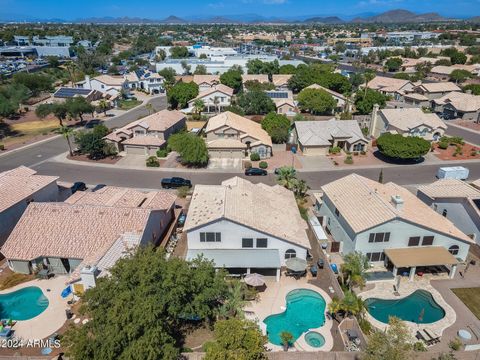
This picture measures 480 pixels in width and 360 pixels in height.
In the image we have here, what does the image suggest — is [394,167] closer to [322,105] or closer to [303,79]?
[322,105]

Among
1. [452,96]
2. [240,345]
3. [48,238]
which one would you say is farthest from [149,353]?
[452,96]

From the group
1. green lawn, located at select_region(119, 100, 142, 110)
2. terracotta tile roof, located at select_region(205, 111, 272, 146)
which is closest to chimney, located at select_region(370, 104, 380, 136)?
terracotta tile roof, located at select_region(205, 111, 272, 146)

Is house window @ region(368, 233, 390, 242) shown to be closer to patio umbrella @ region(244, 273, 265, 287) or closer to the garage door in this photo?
patio umbrella @ region(244, 273, 265, 287)

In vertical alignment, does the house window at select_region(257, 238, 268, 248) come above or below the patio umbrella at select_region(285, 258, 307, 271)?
above

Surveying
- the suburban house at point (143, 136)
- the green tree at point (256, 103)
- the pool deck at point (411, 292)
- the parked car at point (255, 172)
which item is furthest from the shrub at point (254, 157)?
the pool deck at point (411, 292)

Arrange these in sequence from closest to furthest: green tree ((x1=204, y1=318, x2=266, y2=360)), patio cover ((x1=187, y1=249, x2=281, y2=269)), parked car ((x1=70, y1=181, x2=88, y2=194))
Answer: green tree ((x1=204, y1=318, x2=266, y2=360)) → patio cover ((x1=187, y1=249, x2=281, y2=269)) → parked car ((x1=70, y1=181, x2=88, y2=194))

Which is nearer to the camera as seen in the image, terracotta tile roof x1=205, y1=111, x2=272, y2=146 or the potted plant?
the potted plant

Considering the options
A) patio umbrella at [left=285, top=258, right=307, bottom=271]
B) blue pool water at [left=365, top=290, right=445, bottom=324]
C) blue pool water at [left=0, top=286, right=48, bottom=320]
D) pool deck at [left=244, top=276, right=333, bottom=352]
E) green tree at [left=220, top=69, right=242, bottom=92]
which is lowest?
blue pool water at [left=365, top=290, right=445, bottom=324]
